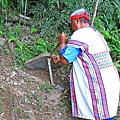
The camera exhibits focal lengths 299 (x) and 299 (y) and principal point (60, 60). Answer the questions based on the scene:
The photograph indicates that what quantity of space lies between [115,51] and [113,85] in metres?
1.72

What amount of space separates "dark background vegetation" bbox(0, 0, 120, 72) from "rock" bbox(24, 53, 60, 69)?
1.28 feet

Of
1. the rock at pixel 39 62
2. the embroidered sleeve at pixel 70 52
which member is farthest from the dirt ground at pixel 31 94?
the embroidered sleeve at pixel 70 52

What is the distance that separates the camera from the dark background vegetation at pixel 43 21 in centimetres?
438

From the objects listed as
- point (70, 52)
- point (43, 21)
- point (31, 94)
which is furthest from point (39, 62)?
point (43, 21)

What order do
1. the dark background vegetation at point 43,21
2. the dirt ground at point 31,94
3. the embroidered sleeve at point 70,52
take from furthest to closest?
the dark background vegetation at point 43,21 < the dirt ground at point 31,94 < the embroidered sleeve at point 70,52

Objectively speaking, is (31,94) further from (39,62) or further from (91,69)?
(91,69)

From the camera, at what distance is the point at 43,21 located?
467 centimetres

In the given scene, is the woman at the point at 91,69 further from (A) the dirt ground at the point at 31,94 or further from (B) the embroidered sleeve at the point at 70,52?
(A) the dirt ground at the point at 31,94

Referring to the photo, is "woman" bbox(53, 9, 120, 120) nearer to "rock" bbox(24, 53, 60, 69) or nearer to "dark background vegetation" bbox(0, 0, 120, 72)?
"rock" bbox(24, 53, 60, 69)

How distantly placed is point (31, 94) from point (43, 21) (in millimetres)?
1556

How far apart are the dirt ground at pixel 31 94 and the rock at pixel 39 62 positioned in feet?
0.22

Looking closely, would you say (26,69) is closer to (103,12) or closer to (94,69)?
(94,69)

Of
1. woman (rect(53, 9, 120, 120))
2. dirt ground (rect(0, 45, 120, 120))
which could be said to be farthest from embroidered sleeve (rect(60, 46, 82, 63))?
dirt ground (rect(0, 45, 120, 120))

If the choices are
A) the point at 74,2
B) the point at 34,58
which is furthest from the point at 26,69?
the point at 74,2
